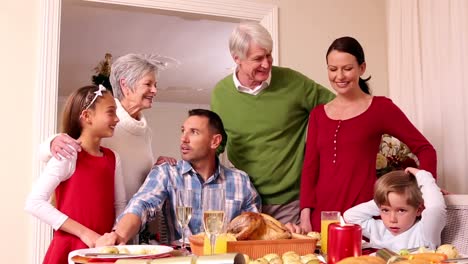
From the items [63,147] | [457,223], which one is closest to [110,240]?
[63,147]

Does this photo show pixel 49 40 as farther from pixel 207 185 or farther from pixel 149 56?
pixel 207 185

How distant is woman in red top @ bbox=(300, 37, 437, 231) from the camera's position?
83.4 inches

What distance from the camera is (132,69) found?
7.93 feet

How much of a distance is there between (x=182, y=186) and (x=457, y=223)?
1.06m

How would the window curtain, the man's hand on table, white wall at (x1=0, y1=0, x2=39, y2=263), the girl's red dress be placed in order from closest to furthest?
the man's hand on table < the girl's red dress < white wall at (x1=0, y1=0, x2=39, y2=263) < the window curtain

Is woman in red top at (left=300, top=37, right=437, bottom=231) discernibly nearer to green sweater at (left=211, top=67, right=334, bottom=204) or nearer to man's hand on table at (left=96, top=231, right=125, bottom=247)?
green sweater at (left=211, top=67, right=334, bottom=204)

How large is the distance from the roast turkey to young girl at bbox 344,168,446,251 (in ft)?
1.38

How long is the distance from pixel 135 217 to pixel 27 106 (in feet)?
4.94

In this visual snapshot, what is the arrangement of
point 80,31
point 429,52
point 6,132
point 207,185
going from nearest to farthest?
point 207,185
point 6,132
point 429,52
point 80,31

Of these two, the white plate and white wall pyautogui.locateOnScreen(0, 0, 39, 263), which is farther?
→ white wall pyautogui.locateOnScreen(0, 0, 39, 263)

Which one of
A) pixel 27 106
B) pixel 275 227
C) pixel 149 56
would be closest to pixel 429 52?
pixel 149 56

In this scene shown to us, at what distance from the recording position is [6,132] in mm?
2951

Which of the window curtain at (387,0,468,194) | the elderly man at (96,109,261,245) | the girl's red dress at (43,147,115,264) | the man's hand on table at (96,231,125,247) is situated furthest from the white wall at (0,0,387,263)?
the window curtain at (387,0,468,194)

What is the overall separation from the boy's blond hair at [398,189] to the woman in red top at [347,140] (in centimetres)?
20
